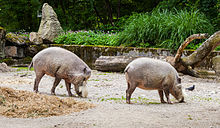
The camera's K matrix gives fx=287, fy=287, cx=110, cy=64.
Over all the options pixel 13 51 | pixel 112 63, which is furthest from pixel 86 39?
pixel 13 51

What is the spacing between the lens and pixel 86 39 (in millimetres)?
13047

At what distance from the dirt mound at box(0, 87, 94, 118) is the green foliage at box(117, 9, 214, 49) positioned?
22.2 ft

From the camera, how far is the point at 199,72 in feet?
31.1

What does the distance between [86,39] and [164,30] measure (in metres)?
3.68

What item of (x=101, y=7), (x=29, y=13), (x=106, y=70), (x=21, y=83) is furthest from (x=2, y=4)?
(x=21, y=83)

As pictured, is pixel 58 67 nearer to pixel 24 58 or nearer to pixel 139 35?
pixel 139 35

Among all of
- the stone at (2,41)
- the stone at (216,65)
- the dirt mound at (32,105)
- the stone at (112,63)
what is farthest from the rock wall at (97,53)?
the dirt mound at (32,105)

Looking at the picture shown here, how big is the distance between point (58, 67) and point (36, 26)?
14043 mm

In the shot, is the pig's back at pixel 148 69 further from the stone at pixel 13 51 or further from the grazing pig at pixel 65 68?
the stone at pixel 13 51

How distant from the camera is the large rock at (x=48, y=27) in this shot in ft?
45.6

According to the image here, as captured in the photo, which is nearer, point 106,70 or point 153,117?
point 153,117

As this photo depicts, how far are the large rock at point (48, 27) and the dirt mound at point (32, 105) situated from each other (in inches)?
368

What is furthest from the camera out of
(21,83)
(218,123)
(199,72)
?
(199,72)

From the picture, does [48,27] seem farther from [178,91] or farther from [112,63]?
[178,91]
